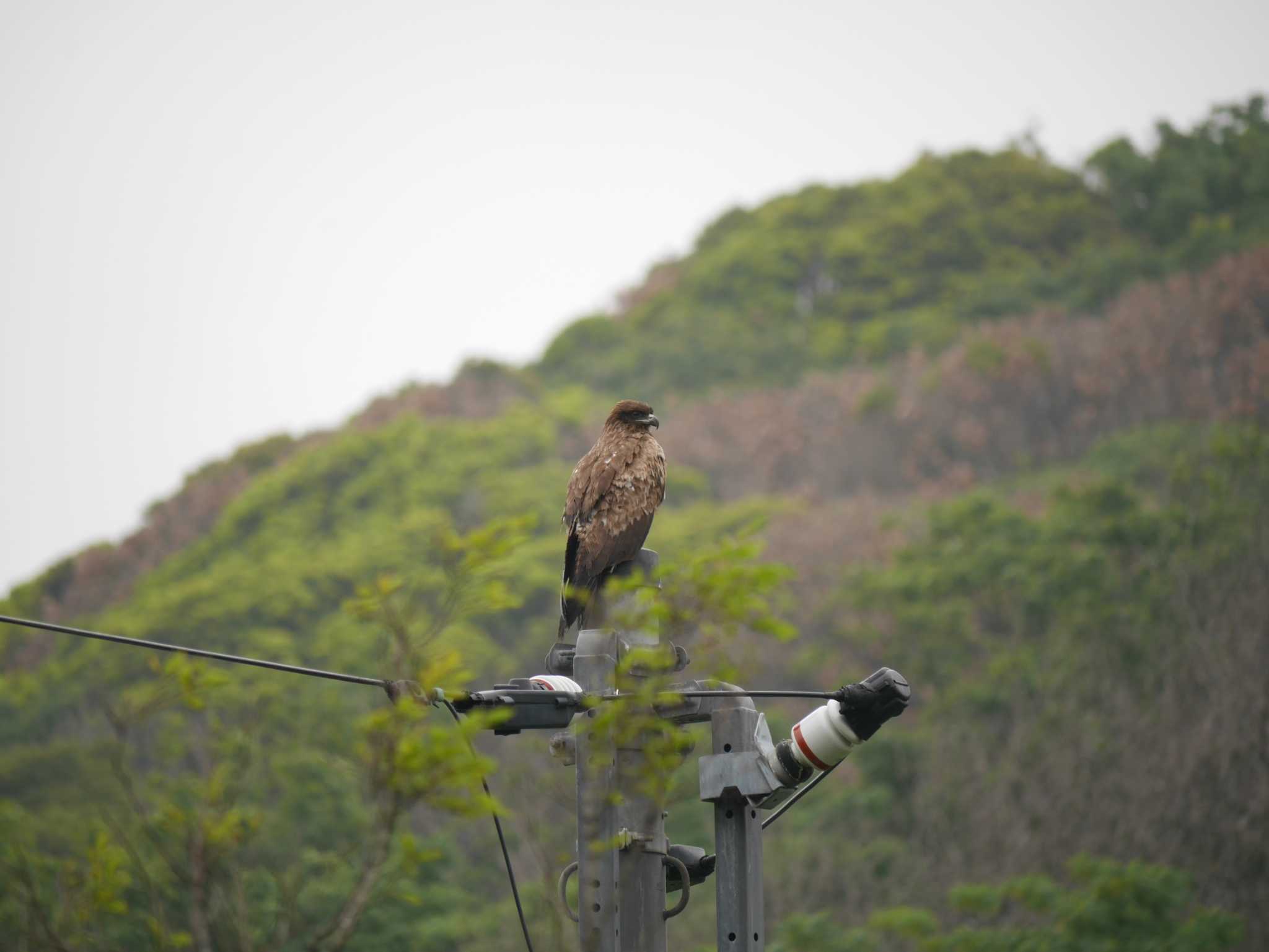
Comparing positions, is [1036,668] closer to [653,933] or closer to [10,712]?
[653,933]

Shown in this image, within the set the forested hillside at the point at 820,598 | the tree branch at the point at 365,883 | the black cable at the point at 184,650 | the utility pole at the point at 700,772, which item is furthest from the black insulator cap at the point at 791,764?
the tree branch at the point at 365,883

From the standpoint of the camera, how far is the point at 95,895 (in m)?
3.59

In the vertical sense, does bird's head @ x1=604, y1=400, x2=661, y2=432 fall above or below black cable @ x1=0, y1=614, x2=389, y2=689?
above

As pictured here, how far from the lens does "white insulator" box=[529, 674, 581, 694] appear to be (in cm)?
410

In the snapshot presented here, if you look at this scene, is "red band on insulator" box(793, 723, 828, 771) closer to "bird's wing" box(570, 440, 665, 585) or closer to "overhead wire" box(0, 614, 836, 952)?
"overhead wire" box(0, 614, 836, 952)

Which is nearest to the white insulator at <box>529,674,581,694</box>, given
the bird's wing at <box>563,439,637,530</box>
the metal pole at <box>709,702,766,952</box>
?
the metal pole at <box>709,702,766,952</box>

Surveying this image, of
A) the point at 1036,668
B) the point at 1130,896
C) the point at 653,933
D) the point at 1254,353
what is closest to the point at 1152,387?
the point at 1254,353

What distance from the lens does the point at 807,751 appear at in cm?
407

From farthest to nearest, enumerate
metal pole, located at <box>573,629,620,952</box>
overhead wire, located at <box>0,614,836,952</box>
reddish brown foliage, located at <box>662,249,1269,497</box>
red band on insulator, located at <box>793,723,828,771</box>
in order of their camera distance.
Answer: reddish brown foliage, located at <box>662,249,1269,497</box> → red band on insulator, located at <box>793,723,828,771</box> → metal pole, located at <box>573,629,620,952</box> → overhead wire, located at <box>0,614,836,952</box>

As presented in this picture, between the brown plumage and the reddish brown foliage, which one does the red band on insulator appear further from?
the reddish brown foliage

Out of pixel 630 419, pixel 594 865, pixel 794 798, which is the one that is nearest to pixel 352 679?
pixel 594 865

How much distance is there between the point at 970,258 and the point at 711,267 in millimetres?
6657

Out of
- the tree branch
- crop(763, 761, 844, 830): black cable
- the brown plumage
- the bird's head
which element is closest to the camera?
the tree branch

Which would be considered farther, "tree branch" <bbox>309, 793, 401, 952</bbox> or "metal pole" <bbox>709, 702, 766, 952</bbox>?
"metal pole" <bbox>709, 702, 766, 952</bbox>
